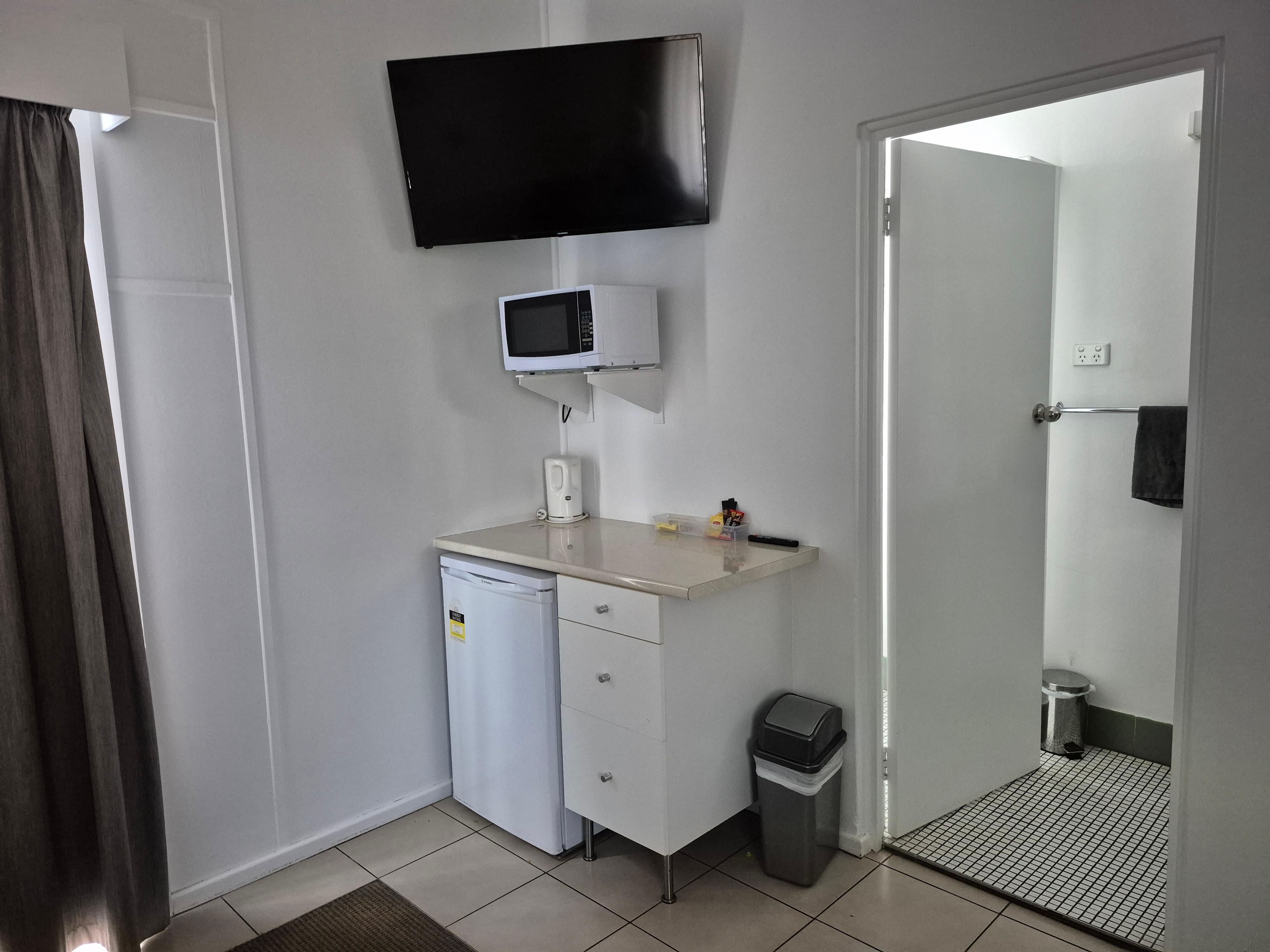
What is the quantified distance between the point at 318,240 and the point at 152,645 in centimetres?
117

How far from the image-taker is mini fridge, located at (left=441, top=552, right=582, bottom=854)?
2.40 m

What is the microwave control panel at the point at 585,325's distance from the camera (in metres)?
2.53

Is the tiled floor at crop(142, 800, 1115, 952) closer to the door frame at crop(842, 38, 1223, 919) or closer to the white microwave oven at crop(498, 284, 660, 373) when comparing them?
the door frame at crop(842, 38, 1223, 919)

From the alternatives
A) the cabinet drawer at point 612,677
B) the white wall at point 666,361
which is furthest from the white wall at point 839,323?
the cabinet drawer at point 612,677

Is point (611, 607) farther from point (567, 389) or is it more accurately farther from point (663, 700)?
point (567, 389)

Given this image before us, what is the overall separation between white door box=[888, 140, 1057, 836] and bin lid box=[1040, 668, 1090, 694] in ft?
0.82

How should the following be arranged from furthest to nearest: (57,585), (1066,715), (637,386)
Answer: (1066,715) < (637,386) < (57,585)

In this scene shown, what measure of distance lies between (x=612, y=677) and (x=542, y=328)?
1.10m

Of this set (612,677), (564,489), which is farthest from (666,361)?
(612,677)

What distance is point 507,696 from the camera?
251 centimetres

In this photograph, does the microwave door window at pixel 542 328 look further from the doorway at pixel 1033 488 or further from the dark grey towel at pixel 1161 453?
the dark grey towel at pixel 1161 453

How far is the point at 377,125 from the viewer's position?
100 inches

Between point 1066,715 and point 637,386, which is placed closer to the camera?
point 637,386

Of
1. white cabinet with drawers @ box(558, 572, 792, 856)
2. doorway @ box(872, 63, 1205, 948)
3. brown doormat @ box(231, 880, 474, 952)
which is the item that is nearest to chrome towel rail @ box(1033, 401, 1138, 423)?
doorway @ box(872, 63, 1205, 948)
